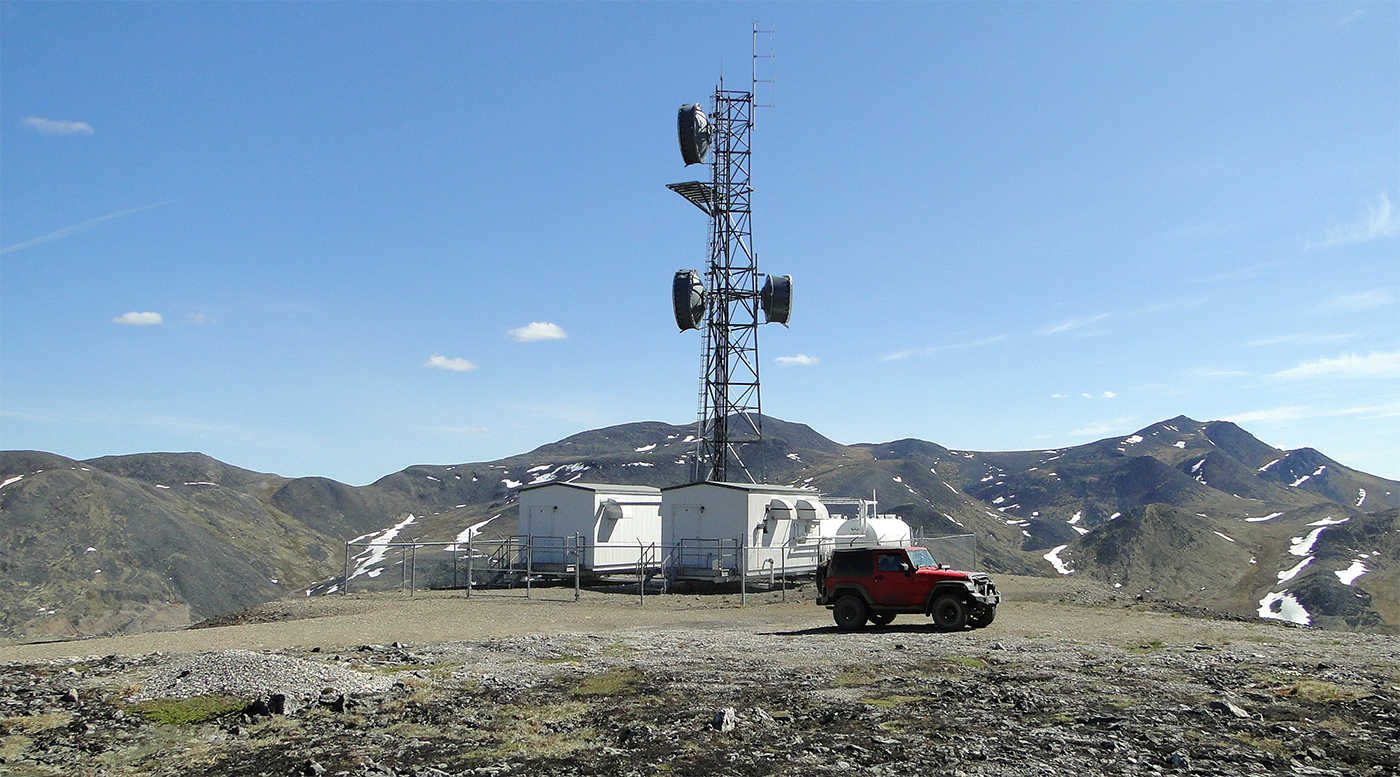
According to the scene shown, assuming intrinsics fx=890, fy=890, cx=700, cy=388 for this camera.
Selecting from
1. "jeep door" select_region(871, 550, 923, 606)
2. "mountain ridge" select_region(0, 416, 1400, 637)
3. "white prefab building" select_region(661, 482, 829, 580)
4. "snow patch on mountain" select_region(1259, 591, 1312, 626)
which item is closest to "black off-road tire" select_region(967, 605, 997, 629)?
"jeep door" select_region(871, 550, 923, 606)

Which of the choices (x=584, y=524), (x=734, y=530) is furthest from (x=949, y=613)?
(x=584, y=524)

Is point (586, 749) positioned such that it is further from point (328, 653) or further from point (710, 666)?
point (328, 653)

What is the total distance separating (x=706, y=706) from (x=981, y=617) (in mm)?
10959

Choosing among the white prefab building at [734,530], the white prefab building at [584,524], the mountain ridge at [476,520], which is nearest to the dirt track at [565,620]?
the white prefab building at [734,530]

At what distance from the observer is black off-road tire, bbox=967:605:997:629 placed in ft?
64.9

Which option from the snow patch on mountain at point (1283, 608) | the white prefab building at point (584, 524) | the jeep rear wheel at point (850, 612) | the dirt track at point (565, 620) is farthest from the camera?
the snow patch on mountain at point (1283, 608)

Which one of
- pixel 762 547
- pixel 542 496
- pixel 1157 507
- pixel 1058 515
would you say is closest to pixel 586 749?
pixel 762 547

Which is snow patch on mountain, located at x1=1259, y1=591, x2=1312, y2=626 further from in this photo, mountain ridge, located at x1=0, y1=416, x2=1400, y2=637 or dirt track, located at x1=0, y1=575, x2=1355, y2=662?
dirt track, located at x1=0, y1=575, x2=1355, y2=662

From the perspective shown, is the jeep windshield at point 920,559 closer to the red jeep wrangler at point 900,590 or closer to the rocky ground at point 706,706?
the red jeep wrangler at point 900,590

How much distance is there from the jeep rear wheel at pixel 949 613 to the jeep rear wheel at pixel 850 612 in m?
1.59

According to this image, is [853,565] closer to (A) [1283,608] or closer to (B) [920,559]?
(B) [920,559]

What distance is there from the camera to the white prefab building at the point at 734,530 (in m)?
33.3

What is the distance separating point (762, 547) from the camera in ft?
111

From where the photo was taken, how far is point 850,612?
20.1m
